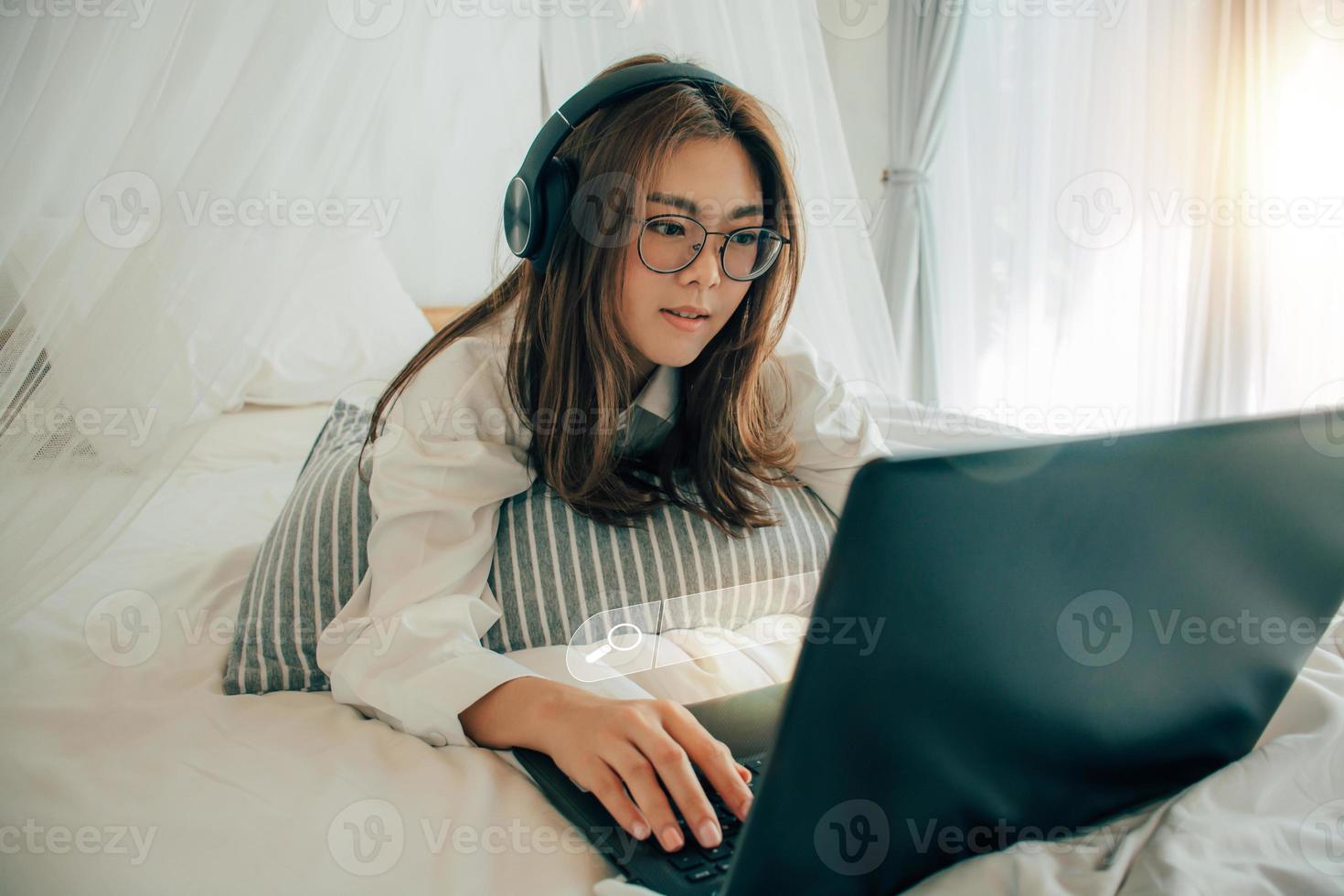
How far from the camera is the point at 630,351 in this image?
1.12 meters

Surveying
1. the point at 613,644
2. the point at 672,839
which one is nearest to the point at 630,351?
the point at 613,644

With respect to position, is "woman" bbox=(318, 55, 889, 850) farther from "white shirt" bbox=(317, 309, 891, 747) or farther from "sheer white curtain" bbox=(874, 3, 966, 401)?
"sheer white curtain" bbox=(874, 3, 966, 401)

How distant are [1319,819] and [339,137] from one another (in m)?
1.17

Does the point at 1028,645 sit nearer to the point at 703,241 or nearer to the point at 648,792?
the point at 648,792

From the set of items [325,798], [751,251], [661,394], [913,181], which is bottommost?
[325,798]

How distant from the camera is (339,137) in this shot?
1115mm

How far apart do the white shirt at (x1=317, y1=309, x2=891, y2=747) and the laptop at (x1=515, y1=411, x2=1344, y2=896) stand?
24 cm

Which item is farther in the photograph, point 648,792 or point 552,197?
point 552,197

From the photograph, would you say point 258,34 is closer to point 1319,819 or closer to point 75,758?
point 75,758

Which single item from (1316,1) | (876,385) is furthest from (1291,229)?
(876,385)

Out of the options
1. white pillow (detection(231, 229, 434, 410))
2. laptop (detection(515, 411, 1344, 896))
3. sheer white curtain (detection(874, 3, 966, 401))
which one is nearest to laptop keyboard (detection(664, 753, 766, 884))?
laptop (detection(515, 411, 1344, 896))

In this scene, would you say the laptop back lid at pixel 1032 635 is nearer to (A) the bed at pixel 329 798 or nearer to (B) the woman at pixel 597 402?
(A) the bed at pixel 329 798

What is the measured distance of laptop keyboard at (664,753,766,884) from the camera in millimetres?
542

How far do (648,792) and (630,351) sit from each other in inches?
24.9
